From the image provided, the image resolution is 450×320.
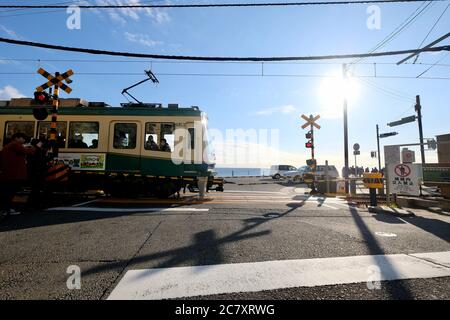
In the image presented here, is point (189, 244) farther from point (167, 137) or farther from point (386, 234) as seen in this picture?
point (167, 137)

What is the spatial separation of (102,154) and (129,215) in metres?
4.26

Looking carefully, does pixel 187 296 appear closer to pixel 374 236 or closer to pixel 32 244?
pixel 32 244

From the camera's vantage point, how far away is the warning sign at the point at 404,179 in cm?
777

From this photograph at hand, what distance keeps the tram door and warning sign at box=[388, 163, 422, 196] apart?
9.33 meters

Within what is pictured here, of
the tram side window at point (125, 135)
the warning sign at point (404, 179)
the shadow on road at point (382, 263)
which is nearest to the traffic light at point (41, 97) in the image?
the tram side window at point (125, 135)

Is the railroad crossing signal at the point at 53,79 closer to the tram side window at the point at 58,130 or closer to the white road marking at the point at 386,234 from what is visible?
the tram side window at the point at 58,130

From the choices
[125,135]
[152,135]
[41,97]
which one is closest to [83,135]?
[125,135]

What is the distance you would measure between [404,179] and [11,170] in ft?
37.8

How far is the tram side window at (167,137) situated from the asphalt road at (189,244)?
3.34 metres

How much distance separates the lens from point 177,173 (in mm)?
9281
